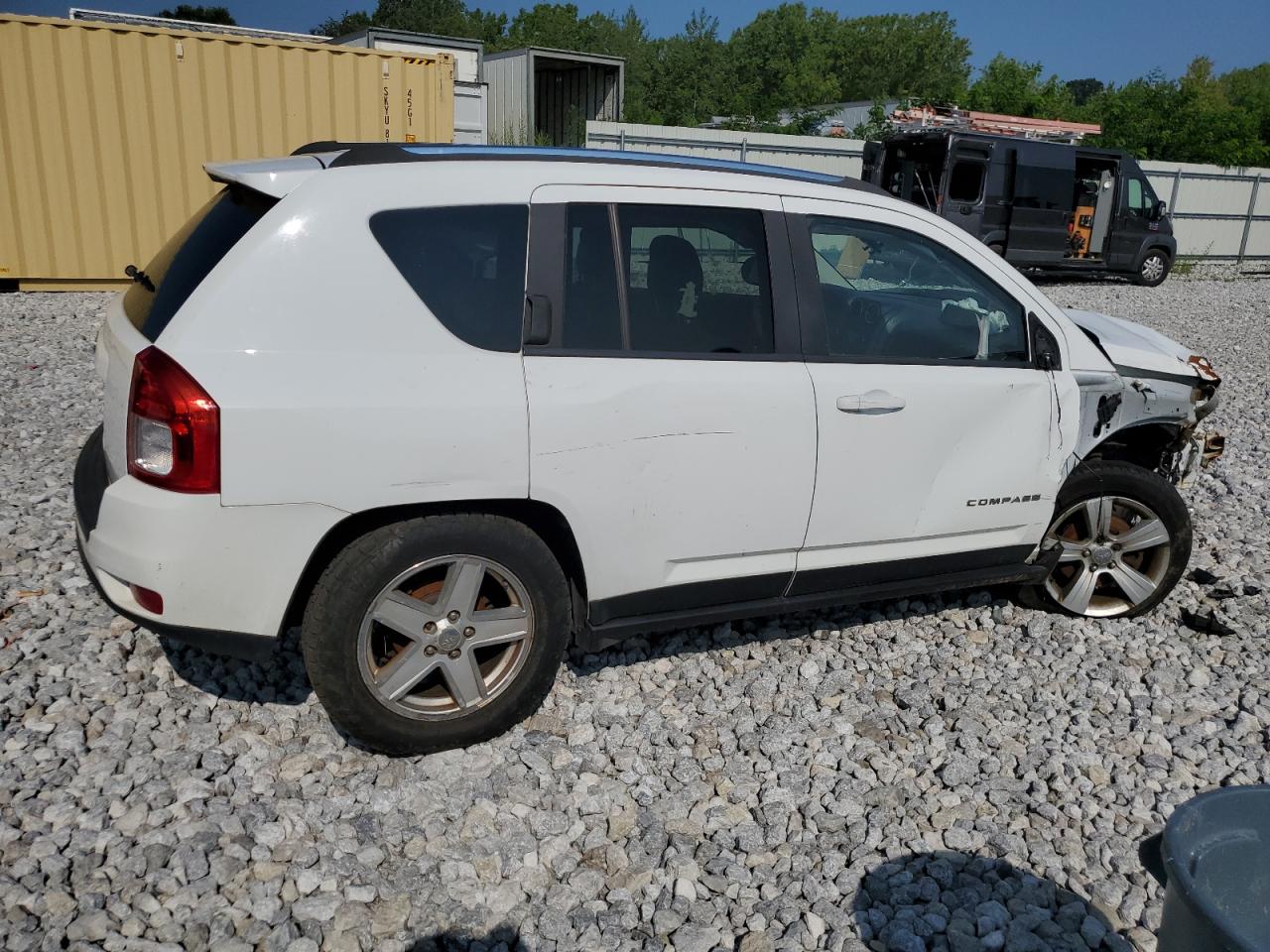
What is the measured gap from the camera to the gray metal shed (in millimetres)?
24078

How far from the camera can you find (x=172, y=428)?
114 inches

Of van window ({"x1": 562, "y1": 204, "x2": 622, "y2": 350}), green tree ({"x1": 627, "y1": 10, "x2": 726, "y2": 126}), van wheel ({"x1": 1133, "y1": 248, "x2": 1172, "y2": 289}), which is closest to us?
van window ({"x1": 562, "y1": 204, "x2": 622, "y2": 350})

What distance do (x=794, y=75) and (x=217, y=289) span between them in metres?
75.4

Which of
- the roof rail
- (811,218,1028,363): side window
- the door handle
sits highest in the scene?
the roof rail

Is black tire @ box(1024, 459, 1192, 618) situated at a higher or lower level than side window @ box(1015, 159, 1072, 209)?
lower

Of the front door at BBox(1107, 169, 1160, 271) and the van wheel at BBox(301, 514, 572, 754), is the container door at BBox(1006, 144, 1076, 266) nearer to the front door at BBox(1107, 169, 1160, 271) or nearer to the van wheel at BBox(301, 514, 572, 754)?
the front door at BBox(1107, 169, 1160, 271)

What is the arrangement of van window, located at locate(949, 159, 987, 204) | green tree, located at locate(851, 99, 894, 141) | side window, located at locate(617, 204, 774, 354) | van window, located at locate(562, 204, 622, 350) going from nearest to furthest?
van window, located at locate(562, 204, 622, 350) < side window, located at locate(617, 204, 774, 354) < van window, located at locate(949, 159, 987, 204) < green tree, located at locate(851, 99, 894, 141)

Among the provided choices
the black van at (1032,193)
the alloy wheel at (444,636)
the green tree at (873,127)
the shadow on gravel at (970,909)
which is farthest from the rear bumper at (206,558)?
the green tree at (873,127)

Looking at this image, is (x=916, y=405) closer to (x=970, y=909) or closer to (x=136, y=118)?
(x=970, y=909)

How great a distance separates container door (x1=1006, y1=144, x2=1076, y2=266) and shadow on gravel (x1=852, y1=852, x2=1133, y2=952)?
663 inches

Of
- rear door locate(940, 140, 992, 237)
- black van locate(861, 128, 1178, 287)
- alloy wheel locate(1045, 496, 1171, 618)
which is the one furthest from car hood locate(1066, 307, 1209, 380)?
rear door locate(940, 140, 992, 237)

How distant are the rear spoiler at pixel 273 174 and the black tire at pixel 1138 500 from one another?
324cm

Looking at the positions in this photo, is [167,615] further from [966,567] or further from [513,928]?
[966,567]

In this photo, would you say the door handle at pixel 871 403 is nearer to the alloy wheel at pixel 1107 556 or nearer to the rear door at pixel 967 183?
the alloy wheel at pixel 1107 556
